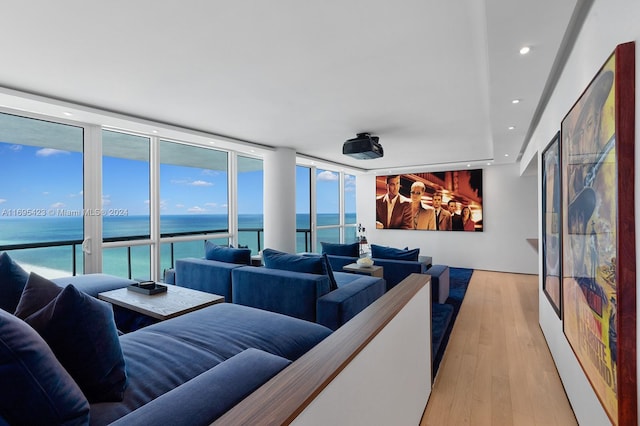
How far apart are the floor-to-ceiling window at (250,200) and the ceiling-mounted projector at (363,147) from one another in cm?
224

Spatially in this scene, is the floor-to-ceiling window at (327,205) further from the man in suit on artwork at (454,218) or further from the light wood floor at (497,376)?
the light wood floor at (497,376)

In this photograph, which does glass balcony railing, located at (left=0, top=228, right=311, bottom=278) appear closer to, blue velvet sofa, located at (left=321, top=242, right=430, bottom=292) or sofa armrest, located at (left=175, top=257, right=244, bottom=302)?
sofa armrest, located at (left=175, top=257, right=244, bottom=302)

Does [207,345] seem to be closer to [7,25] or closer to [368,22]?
[368,22]

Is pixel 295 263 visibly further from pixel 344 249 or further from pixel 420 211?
pixel 420 211

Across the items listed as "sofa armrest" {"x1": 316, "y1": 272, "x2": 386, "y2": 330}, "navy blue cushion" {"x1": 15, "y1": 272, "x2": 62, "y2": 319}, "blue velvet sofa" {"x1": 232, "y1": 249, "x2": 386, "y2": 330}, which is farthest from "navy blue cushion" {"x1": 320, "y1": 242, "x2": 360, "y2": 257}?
"navy blue cushion" {"x1": 15, "y1": 272, "x2": 62, "y2": 319}

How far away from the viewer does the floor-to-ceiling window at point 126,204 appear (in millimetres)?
4043

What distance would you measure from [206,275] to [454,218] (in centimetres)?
591

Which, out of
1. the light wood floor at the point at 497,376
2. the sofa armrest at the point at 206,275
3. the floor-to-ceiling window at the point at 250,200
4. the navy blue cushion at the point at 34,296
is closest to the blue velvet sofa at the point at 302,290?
the sofa armrest at the point at 206,275

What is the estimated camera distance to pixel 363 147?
13.4 feet

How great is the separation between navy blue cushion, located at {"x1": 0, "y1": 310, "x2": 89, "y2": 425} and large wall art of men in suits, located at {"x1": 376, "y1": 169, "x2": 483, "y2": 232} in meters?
7.52

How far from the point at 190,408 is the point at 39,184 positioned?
4.00 m

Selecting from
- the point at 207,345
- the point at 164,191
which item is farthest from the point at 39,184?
the point at 207,345

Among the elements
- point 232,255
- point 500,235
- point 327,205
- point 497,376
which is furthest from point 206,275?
point 500,235

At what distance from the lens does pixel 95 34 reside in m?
1.89
